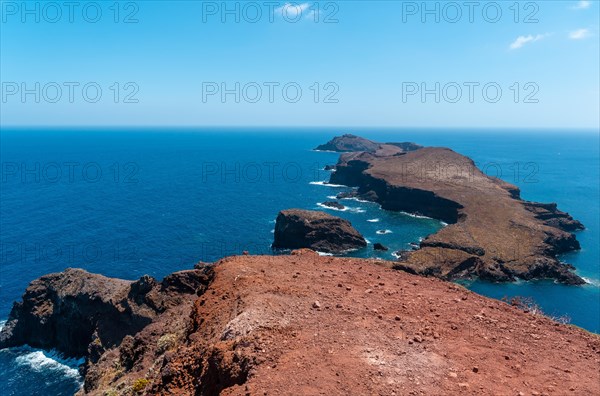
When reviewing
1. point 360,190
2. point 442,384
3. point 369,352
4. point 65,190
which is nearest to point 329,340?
point 369,352

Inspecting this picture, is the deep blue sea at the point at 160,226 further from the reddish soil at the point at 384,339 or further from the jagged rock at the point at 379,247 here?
the reddish soil at the point at 384,339

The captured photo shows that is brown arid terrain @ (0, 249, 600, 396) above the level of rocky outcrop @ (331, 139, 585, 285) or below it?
above

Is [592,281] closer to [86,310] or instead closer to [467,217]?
[467,217]

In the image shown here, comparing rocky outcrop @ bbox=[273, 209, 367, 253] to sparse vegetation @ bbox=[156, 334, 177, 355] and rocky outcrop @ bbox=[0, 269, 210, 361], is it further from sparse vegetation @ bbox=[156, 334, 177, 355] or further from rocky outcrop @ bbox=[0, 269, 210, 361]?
sparse vegetation @ bbox=[156, 334, 177, 355]

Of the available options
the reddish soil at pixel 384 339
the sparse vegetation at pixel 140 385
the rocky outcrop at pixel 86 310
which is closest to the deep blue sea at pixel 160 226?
the rocky outcrop at pixel 86 310

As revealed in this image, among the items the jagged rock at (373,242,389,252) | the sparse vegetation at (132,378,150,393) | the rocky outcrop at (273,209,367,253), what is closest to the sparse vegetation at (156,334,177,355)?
the sparse vegetation at (132,378,150,393)

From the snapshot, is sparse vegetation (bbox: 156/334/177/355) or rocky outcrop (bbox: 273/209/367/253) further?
rocky outcrop (bbox: 273/209/367/253)

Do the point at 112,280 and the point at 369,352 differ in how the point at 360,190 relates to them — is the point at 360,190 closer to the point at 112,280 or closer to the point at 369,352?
the point at 112,280

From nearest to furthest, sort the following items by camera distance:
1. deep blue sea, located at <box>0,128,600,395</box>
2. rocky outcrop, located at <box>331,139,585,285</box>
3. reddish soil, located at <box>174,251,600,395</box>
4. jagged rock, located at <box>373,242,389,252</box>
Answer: reddish soil, located at <box>174,251,600,395</box> < deep blue sea, located at <box>0,128,600,395</box> < rocky outcrop, located at <box>331,139,585,285</box> < jagged rock, located at <box>373,242,389,252</box>
